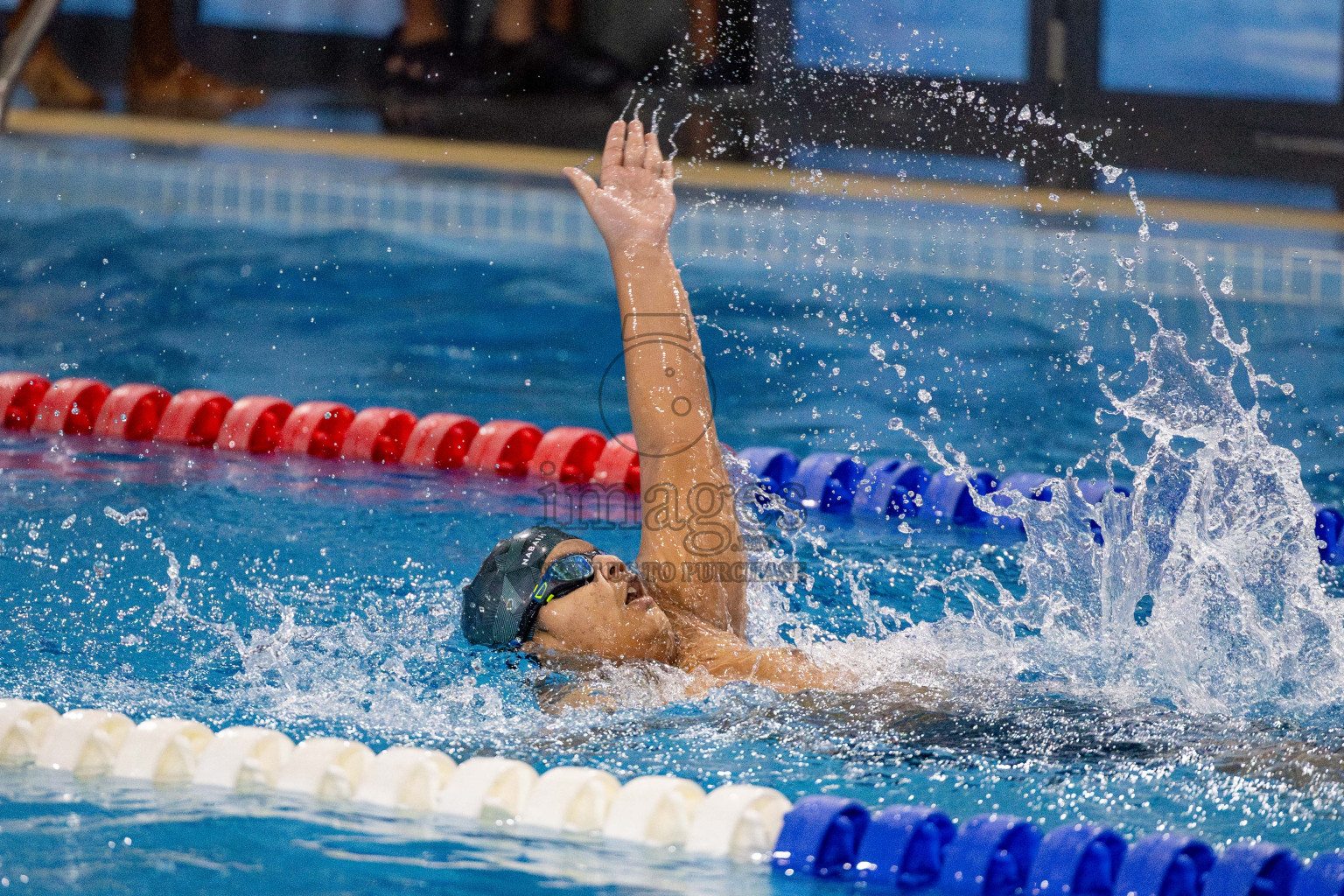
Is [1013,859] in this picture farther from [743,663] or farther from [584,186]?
[584,186]

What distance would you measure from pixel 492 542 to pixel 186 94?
6275mm

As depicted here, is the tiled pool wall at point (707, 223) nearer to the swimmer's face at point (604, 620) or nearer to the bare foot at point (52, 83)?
the bare foot at point (52, 83)

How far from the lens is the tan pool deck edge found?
705 centimetres

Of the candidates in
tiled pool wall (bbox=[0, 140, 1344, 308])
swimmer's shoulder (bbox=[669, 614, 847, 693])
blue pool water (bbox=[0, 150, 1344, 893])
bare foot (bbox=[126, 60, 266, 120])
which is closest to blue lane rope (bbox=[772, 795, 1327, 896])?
blue pool water (bbox=[0, 150, 1344, 893])

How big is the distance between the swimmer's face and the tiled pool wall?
398 cm

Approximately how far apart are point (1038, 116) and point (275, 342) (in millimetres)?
5105

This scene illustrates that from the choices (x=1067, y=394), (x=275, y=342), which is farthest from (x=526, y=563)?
(x=275, y=342)

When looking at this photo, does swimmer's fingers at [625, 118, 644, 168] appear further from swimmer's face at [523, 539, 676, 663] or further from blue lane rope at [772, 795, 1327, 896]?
blue lane rope at [772, 795, 1327, 896]

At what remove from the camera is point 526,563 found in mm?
2693

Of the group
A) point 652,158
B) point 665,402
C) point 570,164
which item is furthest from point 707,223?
point 665,402

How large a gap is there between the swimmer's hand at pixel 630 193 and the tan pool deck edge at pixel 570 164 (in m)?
4.37

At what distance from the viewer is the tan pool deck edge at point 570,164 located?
7.05m

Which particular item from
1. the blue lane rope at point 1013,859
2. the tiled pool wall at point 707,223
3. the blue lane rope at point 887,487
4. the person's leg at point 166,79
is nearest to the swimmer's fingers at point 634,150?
the blue lane rope at point 1013,859

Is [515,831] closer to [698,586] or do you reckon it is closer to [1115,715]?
[698,586]
